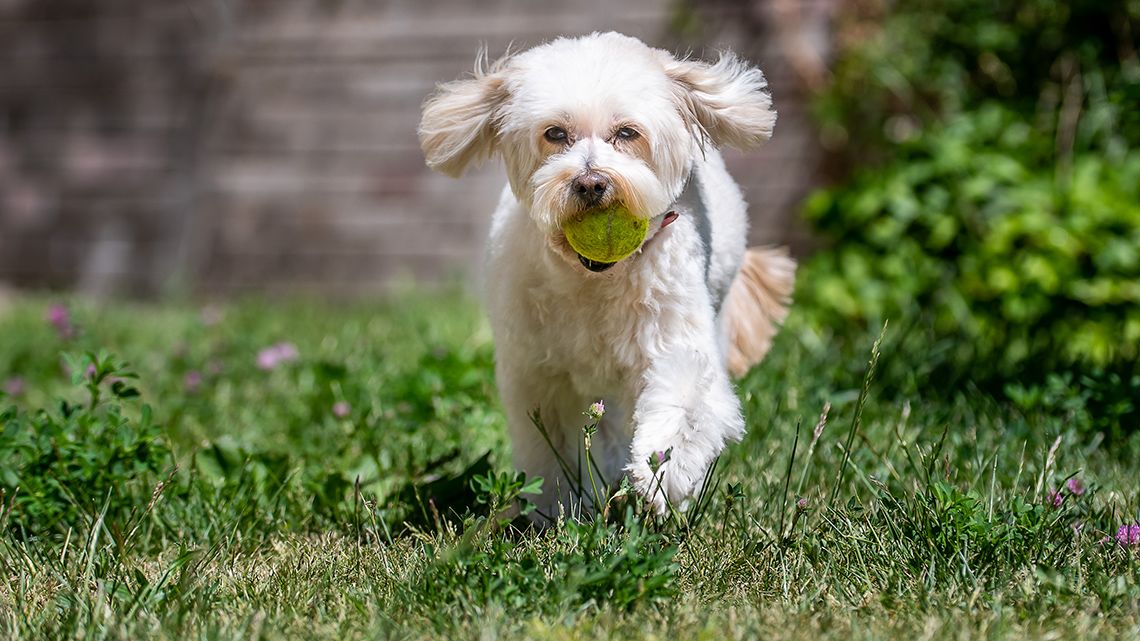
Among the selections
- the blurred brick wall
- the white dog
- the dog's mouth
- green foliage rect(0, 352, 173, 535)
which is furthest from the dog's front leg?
the blurred brick wall

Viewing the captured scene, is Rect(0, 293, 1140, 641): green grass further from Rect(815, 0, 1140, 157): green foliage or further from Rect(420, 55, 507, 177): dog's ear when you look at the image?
Rect(815, 0, 1140, 157): green foliage

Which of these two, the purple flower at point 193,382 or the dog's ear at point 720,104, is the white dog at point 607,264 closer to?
the dog's ear at point 720,104

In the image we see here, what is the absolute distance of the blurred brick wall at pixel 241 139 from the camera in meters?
7.16

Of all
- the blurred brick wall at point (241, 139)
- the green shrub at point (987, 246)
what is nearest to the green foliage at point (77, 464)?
the green shrub at point (987, 246)

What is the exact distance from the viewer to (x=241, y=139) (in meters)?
7.40

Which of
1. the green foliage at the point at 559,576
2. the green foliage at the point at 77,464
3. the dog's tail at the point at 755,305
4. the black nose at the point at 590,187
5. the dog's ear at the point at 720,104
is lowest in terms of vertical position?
the green foliage at the point at 77,464

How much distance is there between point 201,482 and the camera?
2881mm

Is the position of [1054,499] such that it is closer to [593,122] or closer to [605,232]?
[605,232]

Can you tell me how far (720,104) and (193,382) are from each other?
7.07 ft

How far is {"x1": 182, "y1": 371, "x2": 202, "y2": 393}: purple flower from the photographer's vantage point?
13.5 ft

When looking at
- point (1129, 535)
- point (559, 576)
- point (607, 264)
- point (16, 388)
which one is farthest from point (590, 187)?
point (16, 388)

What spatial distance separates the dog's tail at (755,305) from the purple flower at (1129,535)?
51.0 inches

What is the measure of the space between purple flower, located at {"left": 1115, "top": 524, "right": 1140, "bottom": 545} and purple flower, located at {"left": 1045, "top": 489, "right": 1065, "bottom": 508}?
120 mm

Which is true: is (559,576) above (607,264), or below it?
below
